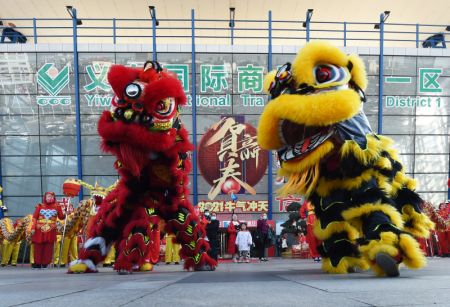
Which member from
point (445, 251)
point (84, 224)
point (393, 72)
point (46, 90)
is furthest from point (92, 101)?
point (445, 251)

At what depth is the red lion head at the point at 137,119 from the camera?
5551 mm

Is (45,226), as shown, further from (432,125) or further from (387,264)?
(432,125)

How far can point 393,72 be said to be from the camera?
56.7ft

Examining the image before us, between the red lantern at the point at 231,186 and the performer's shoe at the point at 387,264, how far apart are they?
41.1 feet

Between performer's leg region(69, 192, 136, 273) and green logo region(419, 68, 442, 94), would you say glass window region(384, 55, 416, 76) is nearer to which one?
green logo region(419, 68, 442, 94)

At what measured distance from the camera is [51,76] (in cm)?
1648

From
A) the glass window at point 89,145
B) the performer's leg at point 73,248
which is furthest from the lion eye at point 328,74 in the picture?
the glass window at point 89,145

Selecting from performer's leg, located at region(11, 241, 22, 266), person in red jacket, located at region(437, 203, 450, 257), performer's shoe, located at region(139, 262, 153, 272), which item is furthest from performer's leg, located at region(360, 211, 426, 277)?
performer's leg, located at region(11, 241, 22, 266)

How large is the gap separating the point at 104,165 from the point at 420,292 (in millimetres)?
15160

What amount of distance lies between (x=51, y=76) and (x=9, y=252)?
23.0ft

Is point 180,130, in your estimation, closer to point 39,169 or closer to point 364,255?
point 364,255

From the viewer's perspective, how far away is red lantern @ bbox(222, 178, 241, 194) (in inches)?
647

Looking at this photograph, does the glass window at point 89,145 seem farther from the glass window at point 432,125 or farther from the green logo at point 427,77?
the green logo at point 427,77

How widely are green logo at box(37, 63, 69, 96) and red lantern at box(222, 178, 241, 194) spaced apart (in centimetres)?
669
